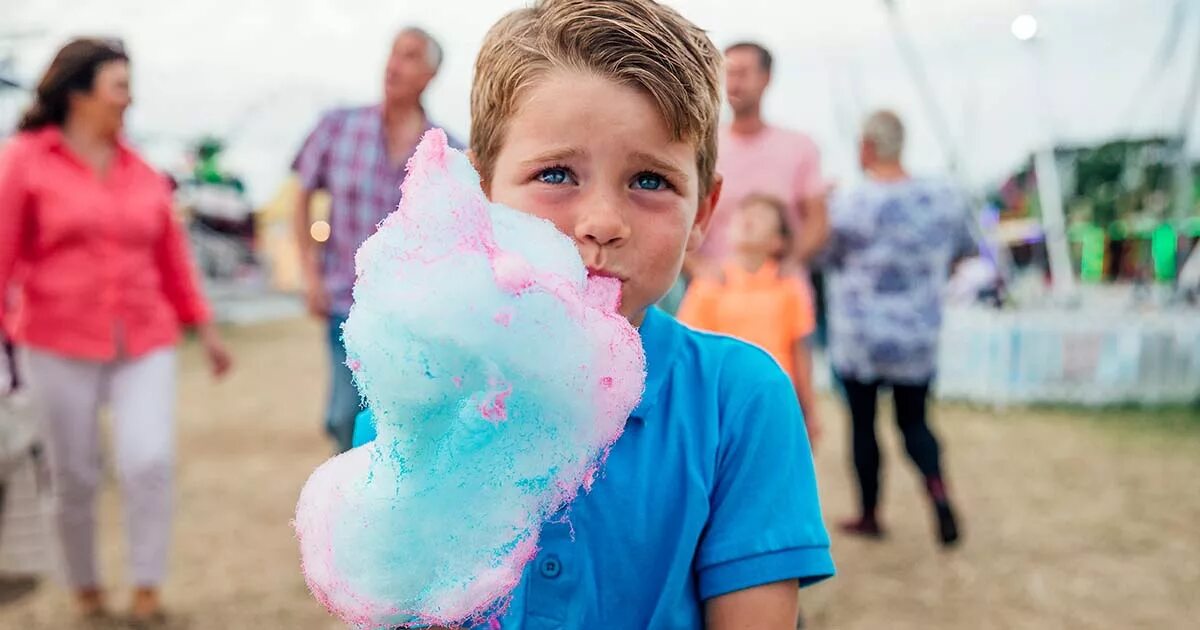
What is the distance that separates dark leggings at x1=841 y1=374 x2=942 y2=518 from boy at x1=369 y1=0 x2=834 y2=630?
3.18m

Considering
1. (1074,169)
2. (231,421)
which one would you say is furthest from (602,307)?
(1074,169)

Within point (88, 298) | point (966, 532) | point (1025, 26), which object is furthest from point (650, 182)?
point (1025, 26)

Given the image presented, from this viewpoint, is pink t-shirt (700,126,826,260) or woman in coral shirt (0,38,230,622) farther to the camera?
pink t-shirt (700,126,826,260)

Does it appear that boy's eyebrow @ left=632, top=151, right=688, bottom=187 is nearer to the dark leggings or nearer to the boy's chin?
the boy's chin

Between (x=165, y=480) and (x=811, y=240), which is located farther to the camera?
(x=811, y=240)

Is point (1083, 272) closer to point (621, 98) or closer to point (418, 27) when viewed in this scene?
point (418, 27)

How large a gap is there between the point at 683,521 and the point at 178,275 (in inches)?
111

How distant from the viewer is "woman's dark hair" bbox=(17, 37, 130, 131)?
3020 millimetres

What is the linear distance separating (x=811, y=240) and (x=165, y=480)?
239 centimetres

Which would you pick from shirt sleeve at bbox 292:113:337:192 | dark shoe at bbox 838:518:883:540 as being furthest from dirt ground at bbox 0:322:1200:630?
shirt sleeve at bbox 292:113:337:192

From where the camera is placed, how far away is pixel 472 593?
875 mm

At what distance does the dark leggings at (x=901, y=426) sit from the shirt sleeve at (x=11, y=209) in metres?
3.05

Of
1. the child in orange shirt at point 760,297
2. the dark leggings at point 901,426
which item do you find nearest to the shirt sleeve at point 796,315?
the child in orange shirt at point 760,297

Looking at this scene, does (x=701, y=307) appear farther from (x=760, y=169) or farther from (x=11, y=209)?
(x=11, y=209)
